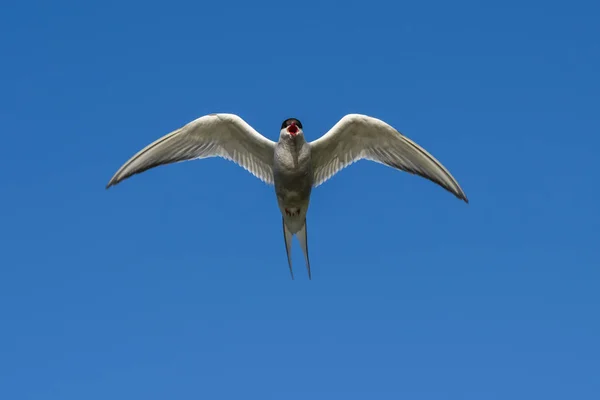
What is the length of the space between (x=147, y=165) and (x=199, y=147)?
37.9 inches

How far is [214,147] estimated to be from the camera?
13.3 metres

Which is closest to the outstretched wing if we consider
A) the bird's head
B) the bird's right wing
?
the bird's head

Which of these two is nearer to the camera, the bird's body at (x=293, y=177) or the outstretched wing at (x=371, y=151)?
the bird's body at (x=293, y=177)

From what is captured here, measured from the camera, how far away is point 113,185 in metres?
12.3

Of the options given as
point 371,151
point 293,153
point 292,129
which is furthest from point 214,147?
point 371,151

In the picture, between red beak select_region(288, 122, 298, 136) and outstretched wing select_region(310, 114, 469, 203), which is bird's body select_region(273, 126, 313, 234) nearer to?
red beak select_region(288, 122, 298, 136)

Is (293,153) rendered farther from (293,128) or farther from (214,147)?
(214,147)

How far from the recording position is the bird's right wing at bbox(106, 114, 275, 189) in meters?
12.8

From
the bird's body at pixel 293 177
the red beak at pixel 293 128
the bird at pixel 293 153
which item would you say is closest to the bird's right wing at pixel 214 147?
the bird at pixel 293 153

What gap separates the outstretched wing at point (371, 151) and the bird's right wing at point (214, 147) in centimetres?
87

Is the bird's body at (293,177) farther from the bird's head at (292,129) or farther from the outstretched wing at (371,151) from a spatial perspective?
the outstretched wing at (371,151)

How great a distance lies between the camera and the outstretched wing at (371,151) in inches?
500

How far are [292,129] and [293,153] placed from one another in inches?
15.8

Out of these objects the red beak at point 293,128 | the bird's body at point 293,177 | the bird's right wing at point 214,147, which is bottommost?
the bird's body at point 293,177
